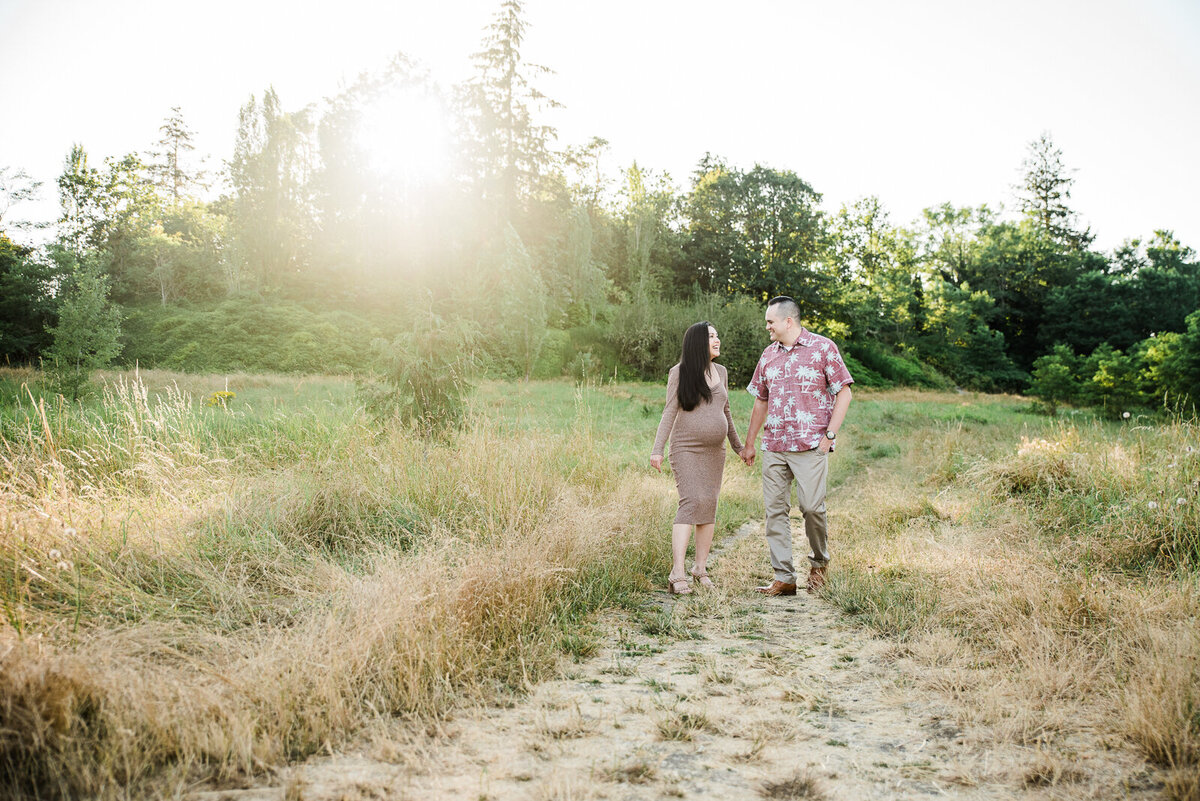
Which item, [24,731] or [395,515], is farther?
[395,515]

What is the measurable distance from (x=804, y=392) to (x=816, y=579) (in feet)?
5.16

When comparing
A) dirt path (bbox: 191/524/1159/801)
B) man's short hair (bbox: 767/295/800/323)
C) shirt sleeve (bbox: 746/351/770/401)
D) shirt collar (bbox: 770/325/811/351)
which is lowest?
dirt path (bbox: 191/524/1159/801)

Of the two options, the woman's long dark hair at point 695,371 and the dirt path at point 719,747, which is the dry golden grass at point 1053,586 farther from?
the woman's long dark hair at point 695,371

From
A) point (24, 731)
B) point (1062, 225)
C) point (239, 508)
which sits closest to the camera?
point (24, 731)

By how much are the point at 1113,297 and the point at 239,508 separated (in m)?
59.7

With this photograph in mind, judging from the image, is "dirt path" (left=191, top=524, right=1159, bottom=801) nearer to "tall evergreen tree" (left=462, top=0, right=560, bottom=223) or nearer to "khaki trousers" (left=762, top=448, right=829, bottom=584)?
"khaki trousers" (left=762, top=448, right=829, bottom=584)

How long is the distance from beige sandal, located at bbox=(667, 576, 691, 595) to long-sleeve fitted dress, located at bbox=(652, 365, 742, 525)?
18.7 inches

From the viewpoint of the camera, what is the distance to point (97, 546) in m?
4.03

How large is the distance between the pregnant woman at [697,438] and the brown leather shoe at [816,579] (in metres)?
0.85

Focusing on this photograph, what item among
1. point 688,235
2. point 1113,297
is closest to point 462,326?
point 688,235

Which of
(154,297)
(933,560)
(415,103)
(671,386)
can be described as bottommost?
(933,560)

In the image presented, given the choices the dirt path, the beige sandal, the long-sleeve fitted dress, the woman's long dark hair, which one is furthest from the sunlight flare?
the dirt path

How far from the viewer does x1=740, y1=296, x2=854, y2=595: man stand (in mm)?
5188

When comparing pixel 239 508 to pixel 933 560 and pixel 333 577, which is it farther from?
pixel 933 560
